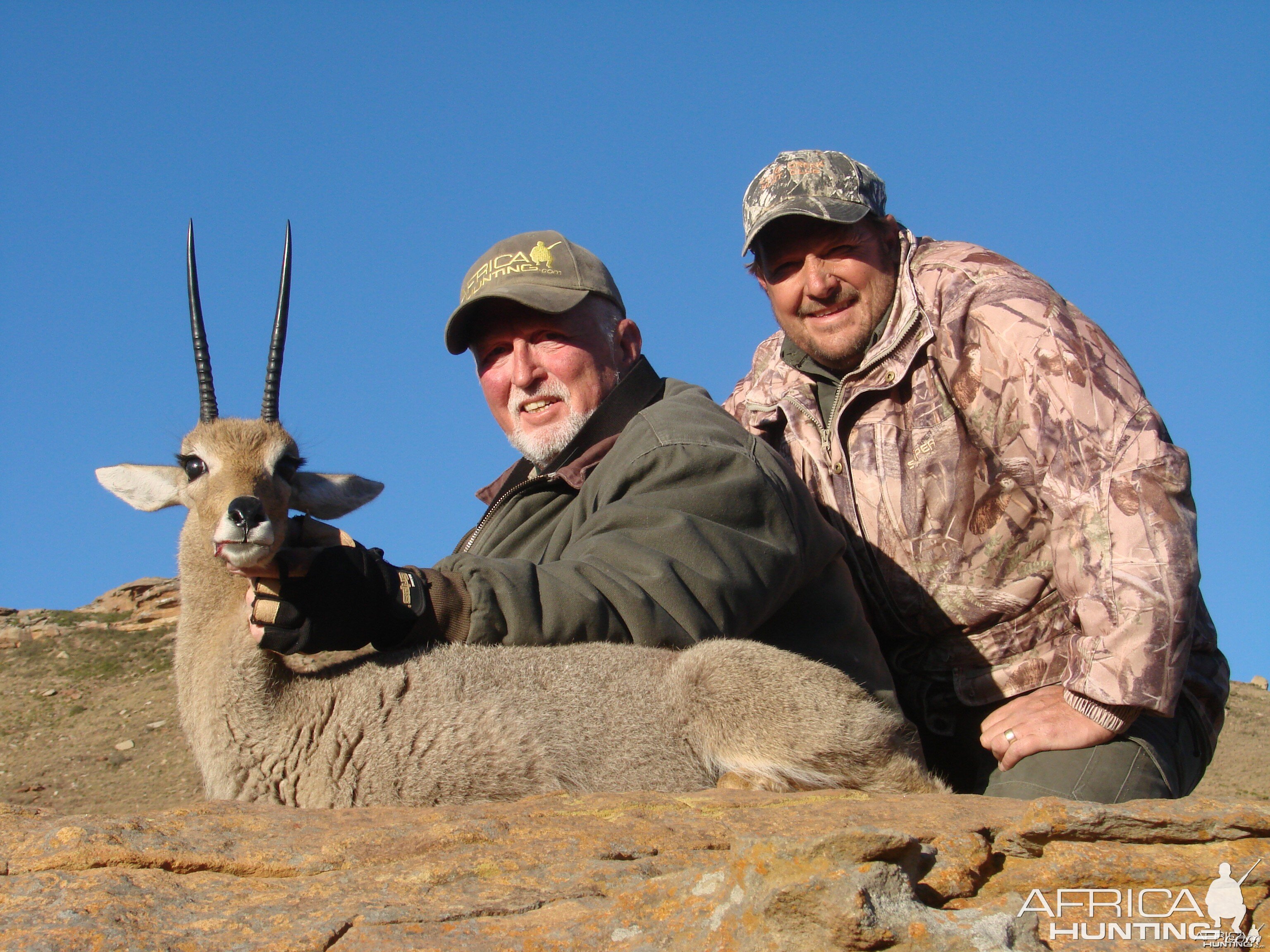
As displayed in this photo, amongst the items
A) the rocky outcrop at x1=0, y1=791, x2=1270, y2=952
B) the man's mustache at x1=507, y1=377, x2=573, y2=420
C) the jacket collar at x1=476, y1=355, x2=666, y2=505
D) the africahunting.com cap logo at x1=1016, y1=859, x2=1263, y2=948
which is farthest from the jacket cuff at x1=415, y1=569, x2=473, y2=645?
the africahunting.com cap logo at x1=1016, y1=859, x2=1263, y2=948

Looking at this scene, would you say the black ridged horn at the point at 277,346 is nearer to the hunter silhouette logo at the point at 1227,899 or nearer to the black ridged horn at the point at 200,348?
the black ridged horn at the point at 200,348

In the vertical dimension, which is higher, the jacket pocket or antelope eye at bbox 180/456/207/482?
antelope eye at bbox 180/456/207/482

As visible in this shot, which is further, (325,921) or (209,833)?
(209,833)

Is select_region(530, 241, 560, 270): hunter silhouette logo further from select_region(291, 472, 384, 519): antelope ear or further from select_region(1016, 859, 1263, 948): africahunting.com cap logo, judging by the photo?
select_region(1016, 859, 1263, 948): africahunting.com cap logo

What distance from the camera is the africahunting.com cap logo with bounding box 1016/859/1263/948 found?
111 inches

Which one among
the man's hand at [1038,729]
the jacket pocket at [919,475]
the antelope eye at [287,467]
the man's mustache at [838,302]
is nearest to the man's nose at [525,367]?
the antelope eye at [287,467]

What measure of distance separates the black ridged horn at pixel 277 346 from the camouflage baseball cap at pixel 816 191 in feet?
9.05

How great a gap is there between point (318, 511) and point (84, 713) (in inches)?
482

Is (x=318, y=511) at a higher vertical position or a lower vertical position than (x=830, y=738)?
higher

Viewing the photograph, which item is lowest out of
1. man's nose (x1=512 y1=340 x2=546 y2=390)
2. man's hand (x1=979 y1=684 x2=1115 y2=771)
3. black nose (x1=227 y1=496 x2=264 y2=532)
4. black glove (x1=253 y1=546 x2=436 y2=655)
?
man's hand (x1=979 y1=684 x2=1115 y2=771)

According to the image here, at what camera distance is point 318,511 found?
6.31 m

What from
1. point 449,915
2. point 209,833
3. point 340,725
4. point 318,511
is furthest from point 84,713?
point 449,915

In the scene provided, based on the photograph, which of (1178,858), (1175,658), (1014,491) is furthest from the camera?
(1014,491)

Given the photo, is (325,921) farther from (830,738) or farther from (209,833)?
(830,738)
